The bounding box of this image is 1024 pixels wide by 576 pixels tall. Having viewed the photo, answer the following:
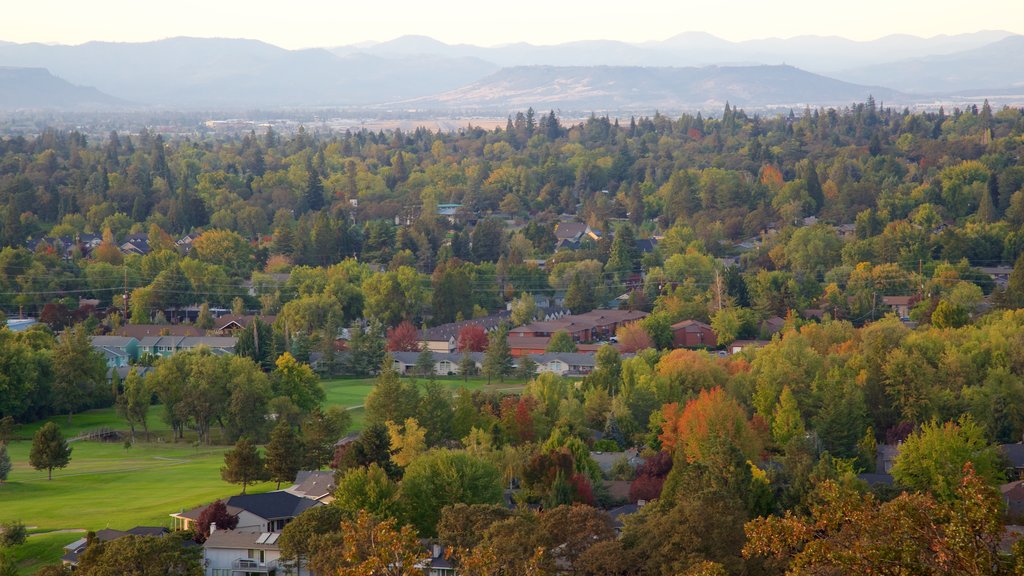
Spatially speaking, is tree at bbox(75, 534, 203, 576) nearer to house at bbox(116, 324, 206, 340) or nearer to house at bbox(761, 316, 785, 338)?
house at bbox(116, 324, 206, 340)

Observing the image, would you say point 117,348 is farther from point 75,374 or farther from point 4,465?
point 4,465

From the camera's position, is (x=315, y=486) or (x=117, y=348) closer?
(x=315, y=486)

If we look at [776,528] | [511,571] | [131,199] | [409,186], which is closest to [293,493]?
[511,571]

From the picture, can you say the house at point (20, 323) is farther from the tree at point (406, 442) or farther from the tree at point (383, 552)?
the tree at point (383, 552)

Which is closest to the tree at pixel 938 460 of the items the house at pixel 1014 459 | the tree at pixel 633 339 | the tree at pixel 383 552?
the house at pixel 1014 459

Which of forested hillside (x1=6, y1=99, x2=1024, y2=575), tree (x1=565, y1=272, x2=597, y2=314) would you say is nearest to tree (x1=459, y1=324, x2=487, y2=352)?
forested hillside (x1=6, y1=99, x2=1024, y2=575)

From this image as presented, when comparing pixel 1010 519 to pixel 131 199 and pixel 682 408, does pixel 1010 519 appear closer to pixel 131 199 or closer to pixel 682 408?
pixel 682 408

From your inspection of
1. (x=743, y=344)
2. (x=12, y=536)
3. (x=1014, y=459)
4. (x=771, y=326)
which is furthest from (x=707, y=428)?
(x=771, y=326)
